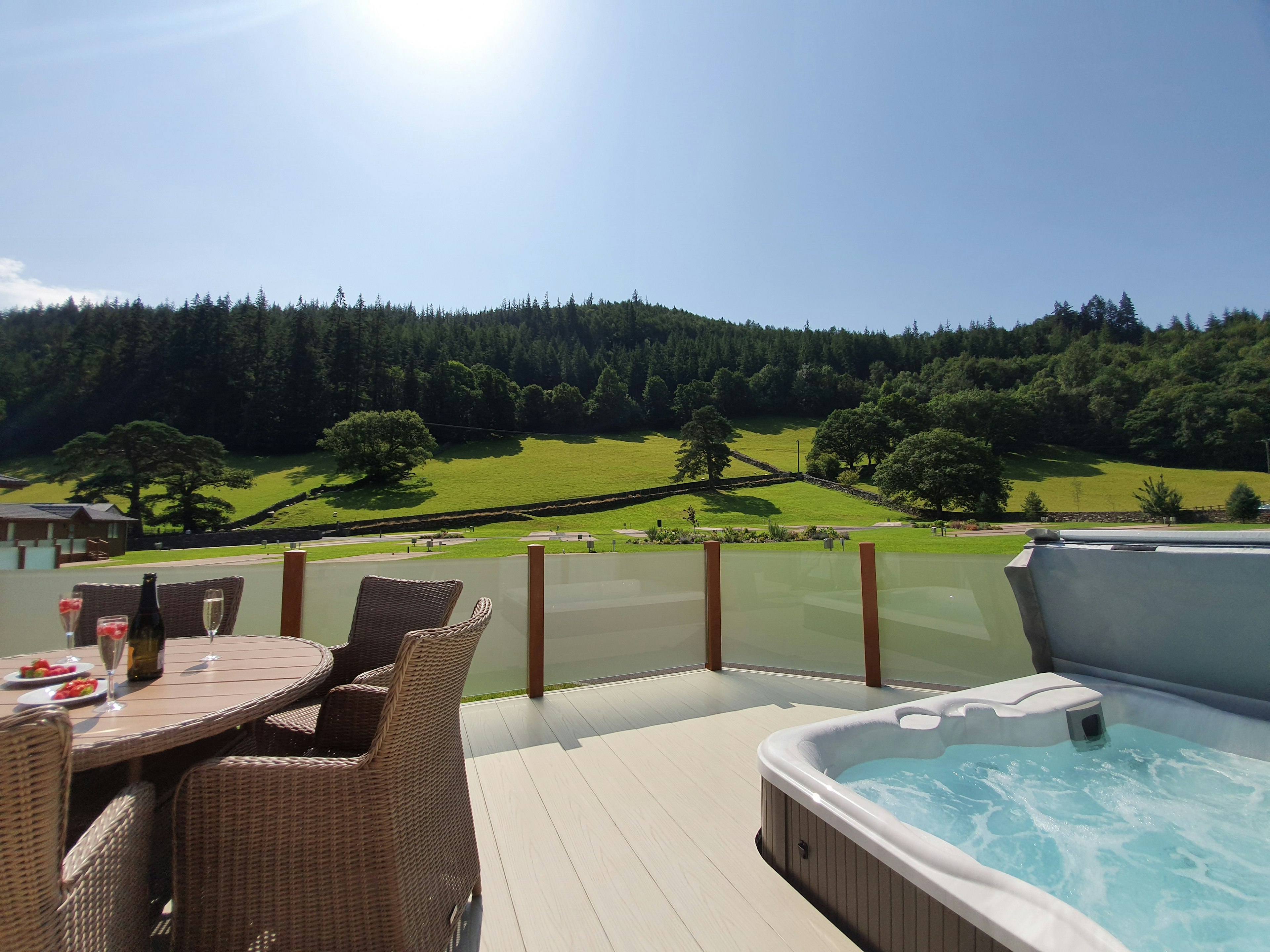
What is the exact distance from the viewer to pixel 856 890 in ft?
5.77

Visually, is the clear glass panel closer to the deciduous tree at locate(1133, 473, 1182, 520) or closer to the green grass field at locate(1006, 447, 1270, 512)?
the green grass field at locate(1006, 447, 1270, 512)

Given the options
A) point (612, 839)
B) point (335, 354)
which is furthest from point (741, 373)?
point (612, 839)

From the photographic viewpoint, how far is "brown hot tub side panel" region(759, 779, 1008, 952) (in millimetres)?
1459

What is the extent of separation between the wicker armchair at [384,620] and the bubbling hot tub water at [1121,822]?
5.59 feet

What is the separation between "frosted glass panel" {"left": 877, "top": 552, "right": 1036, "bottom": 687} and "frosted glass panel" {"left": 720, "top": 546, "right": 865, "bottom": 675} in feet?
0.89

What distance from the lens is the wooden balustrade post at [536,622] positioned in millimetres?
4027

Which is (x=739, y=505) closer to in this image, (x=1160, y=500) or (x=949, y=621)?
(x=1160, y=500)

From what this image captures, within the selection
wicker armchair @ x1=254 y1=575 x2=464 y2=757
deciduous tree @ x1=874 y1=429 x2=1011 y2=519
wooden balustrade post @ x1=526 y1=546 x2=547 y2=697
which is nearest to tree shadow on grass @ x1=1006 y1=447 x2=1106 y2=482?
deciduous tree @ x1=874 y1=429 x2=1011 y2=519

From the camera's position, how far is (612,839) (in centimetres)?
227

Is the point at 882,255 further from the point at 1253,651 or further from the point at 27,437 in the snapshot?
the point at 27,437

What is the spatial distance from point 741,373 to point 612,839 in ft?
211

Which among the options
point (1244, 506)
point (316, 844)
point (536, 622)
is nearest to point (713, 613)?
point (536, 622)

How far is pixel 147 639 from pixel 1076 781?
12.6 feet

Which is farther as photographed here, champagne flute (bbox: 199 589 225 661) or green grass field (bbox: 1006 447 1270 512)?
green grass field (bbox: 1006 447 1270 512)
